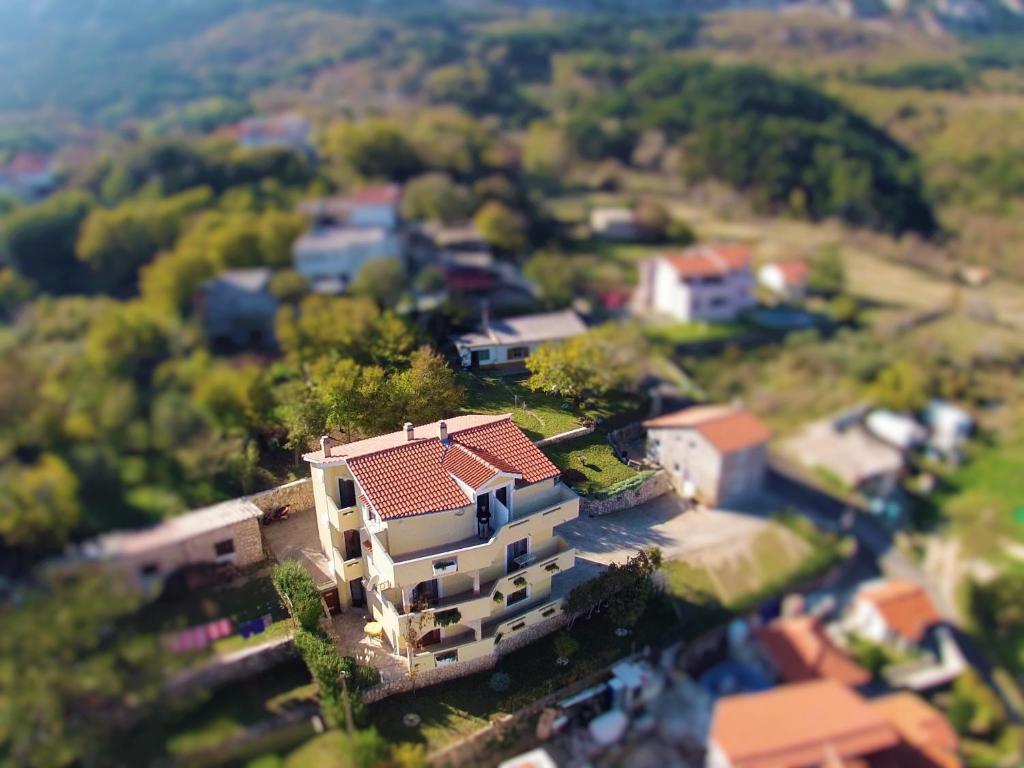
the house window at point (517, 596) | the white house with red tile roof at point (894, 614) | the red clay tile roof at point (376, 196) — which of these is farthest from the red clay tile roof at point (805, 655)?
the red clay tile roof at point (376, 196)

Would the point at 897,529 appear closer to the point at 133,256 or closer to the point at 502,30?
the point at 133,256

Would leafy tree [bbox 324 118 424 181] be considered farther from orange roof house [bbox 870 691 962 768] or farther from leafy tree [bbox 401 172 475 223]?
orange roof house [bbox 870 691 962 768]

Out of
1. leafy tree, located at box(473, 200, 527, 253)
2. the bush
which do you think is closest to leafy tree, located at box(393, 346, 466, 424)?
the bush

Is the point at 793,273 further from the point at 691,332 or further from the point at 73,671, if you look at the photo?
the point at 73,671

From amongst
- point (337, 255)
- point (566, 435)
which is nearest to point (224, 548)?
point (566, 435)

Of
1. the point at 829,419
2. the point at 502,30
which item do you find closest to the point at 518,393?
the point at 829,419

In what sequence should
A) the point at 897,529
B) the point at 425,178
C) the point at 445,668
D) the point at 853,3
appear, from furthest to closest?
the point at 853,3 < the point at 425,178 < the point at 897,529 < the point at 445,668

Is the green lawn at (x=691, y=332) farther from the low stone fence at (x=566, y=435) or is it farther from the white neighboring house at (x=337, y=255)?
the low stone fence at (x=566, y=435)
